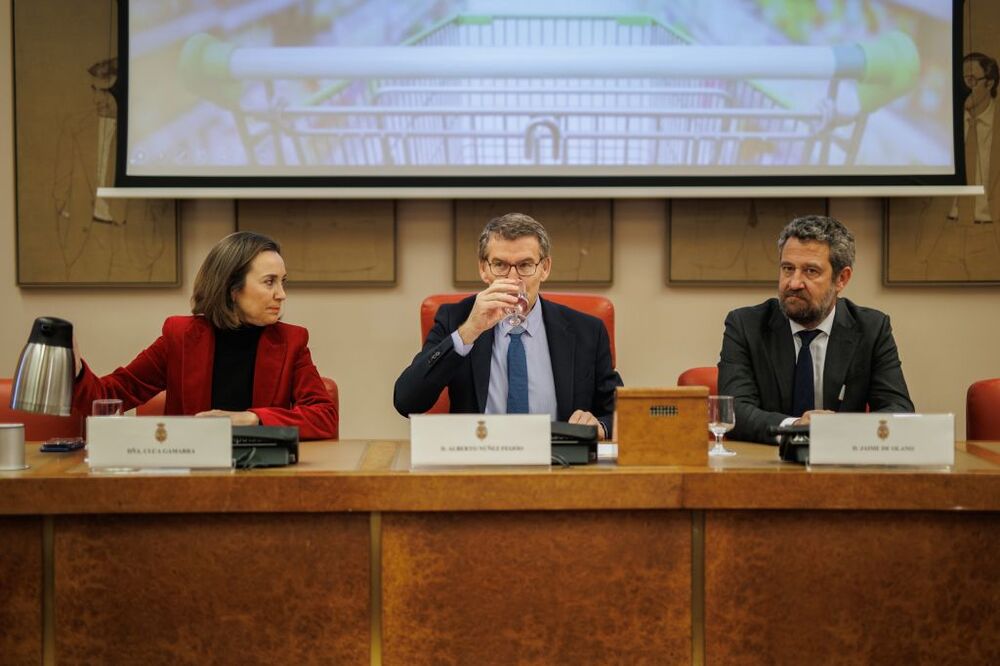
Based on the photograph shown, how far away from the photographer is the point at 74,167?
3807 mm

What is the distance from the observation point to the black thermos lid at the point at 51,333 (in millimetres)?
1974

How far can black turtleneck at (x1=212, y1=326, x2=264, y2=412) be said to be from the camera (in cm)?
265

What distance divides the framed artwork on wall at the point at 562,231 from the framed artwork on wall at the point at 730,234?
0.27m

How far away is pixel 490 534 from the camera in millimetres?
1818

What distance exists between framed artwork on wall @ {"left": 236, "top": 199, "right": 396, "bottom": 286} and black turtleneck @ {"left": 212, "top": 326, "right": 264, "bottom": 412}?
1171 mm

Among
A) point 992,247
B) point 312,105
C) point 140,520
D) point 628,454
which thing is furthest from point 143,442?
point 992,247

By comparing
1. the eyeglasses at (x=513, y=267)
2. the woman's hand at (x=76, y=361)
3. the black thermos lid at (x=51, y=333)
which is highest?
the eyeglasses at (x=513, y=267)

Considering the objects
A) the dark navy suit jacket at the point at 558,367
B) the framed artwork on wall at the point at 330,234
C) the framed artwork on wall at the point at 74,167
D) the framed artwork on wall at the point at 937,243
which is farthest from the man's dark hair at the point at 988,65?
the framed artwork on wall at the point at 74,167

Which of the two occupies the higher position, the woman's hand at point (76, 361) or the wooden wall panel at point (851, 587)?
the woman's hand at point (76, 361)

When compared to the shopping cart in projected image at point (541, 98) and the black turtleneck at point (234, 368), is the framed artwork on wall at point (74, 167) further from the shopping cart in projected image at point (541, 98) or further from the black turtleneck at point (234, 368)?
the black turtleneck at point (234, 368)

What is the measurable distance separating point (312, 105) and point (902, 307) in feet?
8.13

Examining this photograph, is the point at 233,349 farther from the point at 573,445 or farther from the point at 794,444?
the point at 794,444

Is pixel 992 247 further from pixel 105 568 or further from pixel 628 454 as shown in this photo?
pixel 105 568

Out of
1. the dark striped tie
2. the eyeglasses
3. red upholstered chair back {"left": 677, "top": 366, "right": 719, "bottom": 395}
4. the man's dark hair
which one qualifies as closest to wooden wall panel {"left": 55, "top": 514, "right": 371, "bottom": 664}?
the eyeglasses
